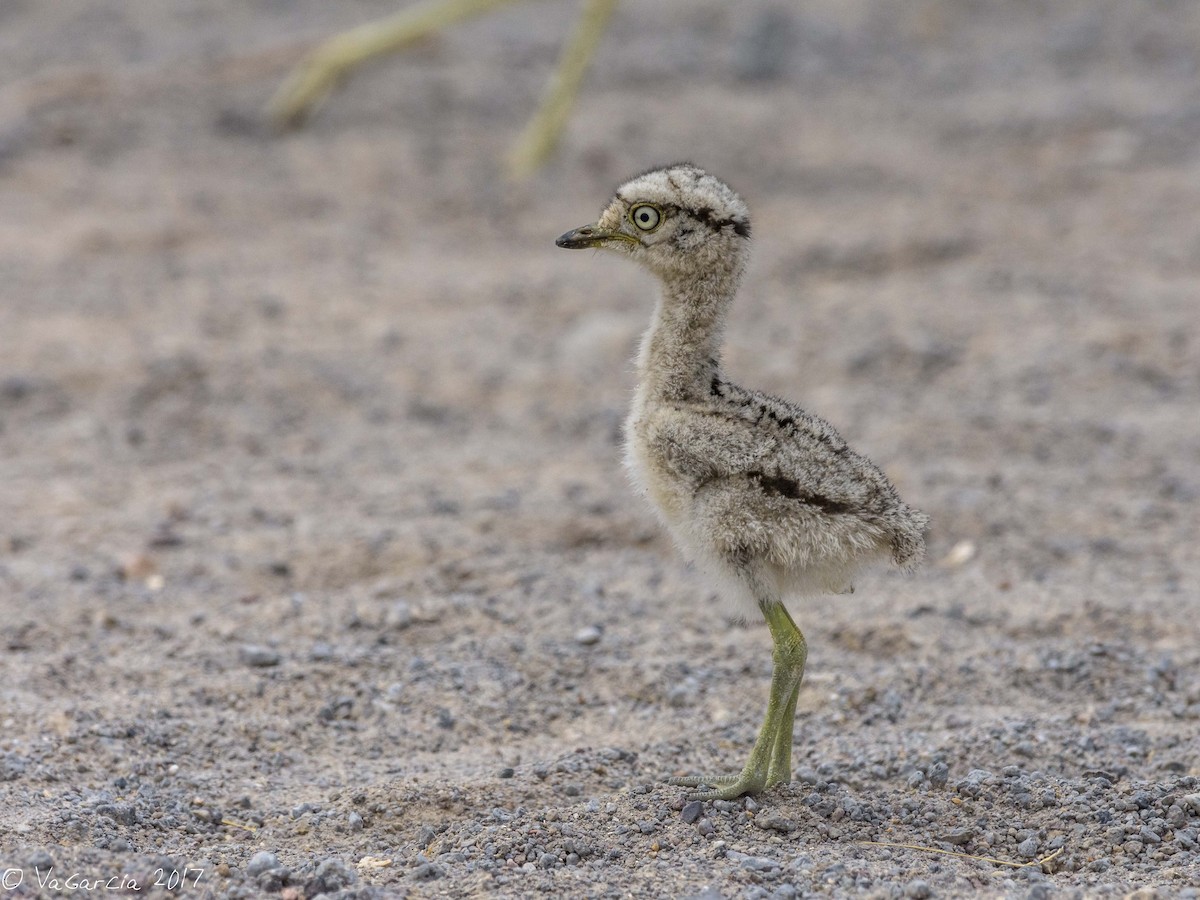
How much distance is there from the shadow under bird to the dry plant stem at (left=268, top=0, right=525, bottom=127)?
6560 millimetres

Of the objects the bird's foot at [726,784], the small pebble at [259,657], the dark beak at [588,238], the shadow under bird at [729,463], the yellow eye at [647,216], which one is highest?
the yellow eye at [647,216]

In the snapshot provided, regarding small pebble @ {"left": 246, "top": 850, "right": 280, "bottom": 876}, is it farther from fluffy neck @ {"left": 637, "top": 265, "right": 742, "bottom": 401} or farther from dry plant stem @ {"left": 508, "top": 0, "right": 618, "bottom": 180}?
dry plant stem @ {"left": 508, "top": 0, "right": 618, "bottom": 180}

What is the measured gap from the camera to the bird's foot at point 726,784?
151 inches

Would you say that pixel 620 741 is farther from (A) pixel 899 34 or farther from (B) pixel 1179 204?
(A) pixel 899 34

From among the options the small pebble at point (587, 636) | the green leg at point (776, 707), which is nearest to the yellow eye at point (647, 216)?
the green leg at point (776, 707)

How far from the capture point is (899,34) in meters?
13.2

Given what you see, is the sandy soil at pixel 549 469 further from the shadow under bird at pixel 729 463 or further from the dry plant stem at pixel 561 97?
the shadow under bird at pixel 729 463

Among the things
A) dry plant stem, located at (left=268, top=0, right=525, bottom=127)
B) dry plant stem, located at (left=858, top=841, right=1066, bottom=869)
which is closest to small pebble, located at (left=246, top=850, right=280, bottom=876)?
dry plant stem, located at (left=858, top=841, right=1066, bottom=869)

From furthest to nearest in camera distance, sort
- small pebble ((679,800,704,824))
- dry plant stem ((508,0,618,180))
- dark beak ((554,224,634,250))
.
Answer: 1. dry plant stem ((508,0,618,180))
2. dark beak ((554,224,634,250))
3. small pebble ((679,800,704,824))

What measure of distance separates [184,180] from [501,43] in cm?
390

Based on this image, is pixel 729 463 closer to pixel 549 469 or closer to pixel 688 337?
pixel 688 337

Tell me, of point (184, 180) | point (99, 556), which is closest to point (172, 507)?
point (99, 556)

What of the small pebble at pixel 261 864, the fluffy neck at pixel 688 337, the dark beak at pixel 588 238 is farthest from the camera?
the dark beak at pixel 588 238

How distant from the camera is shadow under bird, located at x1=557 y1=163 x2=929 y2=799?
3.64m
